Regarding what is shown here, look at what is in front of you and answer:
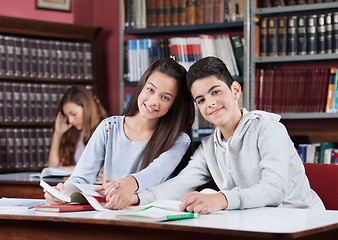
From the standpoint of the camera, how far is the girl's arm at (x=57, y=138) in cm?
394

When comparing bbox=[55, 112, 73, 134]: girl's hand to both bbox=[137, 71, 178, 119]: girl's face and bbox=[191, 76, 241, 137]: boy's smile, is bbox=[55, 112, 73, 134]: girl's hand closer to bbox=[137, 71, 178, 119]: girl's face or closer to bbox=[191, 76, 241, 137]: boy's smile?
bbox=[137, 71, 178, 119]: girl's face

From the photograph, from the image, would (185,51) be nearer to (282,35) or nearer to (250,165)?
(282,35)

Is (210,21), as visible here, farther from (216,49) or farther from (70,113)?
(70,113)

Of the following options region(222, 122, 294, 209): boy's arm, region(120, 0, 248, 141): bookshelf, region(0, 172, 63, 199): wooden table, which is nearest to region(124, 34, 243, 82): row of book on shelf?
region(120, 0, 248, 141): bookshelf

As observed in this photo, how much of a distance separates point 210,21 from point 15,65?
4.85ft

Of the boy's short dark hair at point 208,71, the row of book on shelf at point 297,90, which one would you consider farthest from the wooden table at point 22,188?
the row of book on shelf at point 297,90

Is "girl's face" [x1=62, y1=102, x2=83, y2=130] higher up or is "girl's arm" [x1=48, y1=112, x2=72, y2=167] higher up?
"girl's face" [x1=62, y1=102, x2=83, y2=130]

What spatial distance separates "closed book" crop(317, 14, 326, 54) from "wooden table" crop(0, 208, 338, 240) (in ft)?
7.41

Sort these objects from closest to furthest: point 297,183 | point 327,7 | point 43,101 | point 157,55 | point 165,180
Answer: point 297,183
point 165,180
point 327,7
point 157,55
point 43,101

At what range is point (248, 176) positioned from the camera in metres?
2.01

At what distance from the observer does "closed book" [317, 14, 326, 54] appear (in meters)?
3.76

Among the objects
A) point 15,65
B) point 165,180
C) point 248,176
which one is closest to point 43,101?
point 15,65

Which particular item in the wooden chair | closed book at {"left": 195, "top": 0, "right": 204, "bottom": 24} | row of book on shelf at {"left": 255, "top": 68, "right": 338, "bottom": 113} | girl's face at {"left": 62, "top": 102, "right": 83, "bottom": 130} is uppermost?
closed book at {"left": 195, "top": 0, "right": 204, "bottom": 24}

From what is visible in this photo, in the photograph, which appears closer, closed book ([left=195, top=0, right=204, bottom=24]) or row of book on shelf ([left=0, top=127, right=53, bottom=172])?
closed book ([left=195, top=0, right=204, bottom=24])
